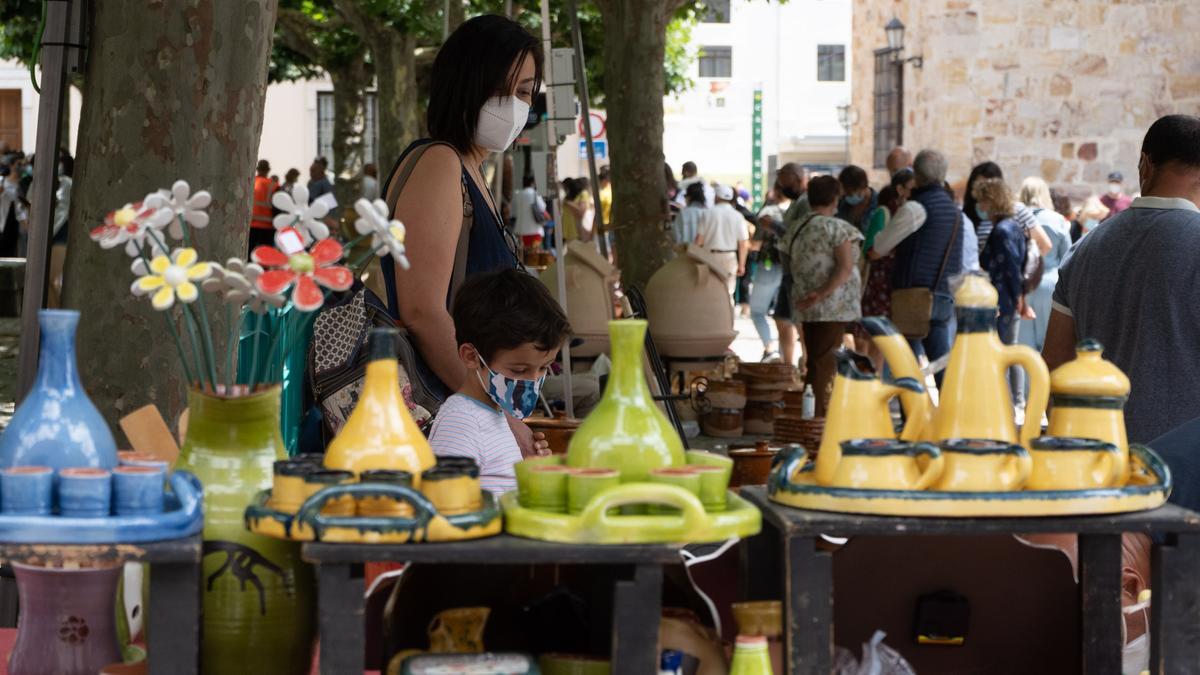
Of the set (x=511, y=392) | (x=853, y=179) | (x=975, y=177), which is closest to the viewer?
(x=511, y=392)

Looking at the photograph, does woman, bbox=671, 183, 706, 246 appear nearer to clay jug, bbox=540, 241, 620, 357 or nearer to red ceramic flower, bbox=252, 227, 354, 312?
clay jug, bbox=540, 241, 620, 357

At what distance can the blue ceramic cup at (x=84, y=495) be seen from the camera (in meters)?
2.00

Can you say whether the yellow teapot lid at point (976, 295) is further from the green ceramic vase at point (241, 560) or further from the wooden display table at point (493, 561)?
the green ceramic vase at point (241, 560)

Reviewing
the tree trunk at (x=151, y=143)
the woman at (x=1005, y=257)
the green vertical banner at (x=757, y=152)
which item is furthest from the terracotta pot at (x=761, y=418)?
the green vertical banner at (x=757, y=152)

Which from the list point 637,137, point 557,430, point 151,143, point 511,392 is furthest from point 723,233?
point 511,392

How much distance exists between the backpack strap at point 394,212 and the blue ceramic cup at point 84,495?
1454 mm

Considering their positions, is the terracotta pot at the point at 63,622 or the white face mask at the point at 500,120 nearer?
the terracotta pot at the point at 63,622

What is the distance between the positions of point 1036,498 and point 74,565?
48.5 inches

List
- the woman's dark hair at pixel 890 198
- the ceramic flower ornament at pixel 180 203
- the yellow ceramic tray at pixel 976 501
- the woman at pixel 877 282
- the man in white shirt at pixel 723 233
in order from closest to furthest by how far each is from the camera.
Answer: the yellow ceramic tray at pixel 976 501 < the ceramic flower ornament at pixel 180 203 < the woman at pixel 877 282 < the woman's dark hair at pixel 890 198 < the man in white shirt at pixel 723 233

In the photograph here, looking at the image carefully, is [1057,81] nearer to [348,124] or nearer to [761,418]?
[761,418]

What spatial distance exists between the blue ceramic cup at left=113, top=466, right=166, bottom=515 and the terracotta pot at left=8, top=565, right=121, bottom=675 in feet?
0.84

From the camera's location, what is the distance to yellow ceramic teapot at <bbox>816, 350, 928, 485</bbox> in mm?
2213

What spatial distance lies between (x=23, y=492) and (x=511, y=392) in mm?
1246

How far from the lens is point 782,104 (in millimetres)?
46500
